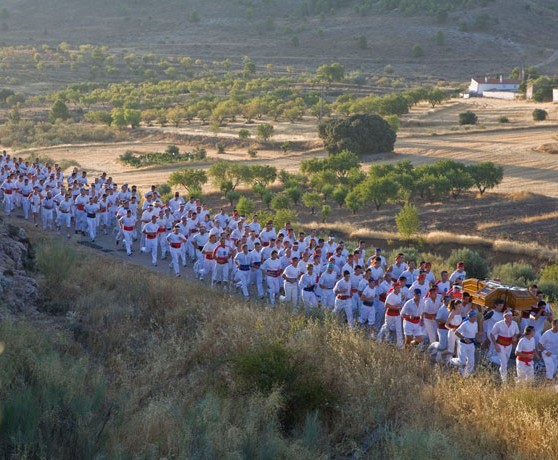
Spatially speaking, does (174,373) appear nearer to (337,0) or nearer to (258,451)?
(258,451)

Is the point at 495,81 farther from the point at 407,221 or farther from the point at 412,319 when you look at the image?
the point at 412,319

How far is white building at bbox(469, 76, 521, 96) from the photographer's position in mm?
89312

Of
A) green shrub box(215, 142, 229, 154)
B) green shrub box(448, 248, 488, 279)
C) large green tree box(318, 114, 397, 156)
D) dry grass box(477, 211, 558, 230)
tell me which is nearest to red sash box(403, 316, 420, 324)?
green shrub box(448, 248, 488, 279)

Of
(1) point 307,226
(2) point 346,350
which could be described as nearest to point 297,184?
(1) point 307,226

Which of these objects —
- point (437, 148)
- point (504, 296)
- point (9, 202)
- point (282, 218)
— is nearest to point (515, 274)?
point (504, 296)

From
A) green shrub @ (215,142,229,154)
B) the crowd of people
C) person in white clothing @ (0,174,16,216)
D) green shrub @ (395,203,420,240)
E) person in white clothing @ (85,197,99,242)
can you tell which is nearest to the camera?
the crowd of people

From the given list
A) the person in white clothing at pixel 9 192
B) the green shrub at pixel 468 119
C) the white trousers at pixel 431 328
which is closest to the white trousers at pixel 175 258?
the white trousers at pixel 431 328

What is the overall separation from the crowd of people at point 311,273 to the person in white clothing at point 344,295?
2 centimetres

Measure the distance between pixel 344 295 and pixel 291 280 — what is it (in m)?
1.76

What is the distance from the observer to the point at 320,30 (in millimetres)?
128250

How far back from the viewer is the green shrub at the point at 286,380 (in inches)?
481

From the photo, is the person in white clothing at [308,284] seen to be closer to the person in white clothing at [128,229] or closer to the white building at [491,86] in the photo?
the person in white clothing at [128,229]

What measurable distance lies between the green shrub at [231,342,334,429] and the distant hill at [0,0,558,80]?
3799 inches

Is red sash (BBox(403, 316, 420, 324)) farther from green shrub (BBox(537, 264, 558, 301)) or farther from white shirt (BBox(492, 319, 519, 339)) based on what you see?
green shrub (BBox(537, 264, 558, 301))
